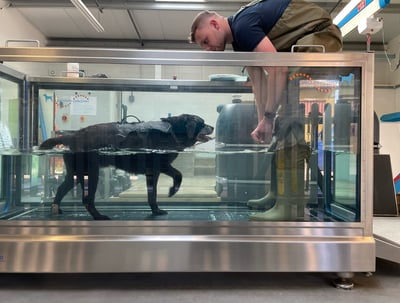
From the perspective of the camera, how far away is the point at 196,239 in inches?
51.9

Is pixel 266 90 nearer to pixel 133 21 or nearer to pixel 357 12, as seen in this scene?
pixel 357 12

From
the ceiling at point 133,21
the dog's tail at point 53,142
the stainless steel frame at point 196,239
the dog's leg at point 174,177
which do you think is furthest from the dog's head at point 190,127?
the ceiling at point 133,21

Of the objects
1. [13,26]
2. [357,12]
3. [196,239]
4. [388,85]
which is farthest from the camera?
[388,85]

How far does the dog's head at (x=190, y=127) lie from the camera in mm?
1558

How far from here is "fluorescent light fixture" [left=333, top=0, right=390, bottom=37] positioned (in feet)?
5.81

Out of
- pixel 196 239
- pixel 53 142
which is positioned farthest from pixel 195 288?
pixel 53 142

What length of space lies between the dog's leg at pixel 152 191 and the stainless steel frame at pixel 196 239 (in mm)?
203

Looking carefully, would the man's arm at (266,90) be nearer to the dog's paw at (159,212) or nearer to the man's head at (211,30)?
the man's head at (211,30)

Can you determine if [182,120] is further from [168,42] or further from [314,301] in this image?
[168,42]

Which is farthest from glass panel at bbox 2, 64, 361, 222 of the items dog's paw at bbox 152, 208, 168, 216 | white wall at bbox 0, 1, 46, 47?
white wall at bbox 0, 1, 46, 47

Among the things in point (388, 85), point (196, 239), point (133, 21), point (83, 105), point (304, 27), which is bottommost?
point (196, 239)

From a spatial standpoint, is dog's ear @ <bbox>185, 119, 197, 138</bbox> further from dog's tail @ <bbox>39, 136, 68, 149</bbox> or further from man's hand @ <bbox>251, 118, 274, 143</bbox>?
dog's tail @ <bbox>39, 136, 68, 149</bbox>

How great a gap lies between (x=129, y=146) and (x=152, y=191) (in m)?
0.25

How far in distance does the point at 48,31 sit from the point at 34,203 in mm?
4040
